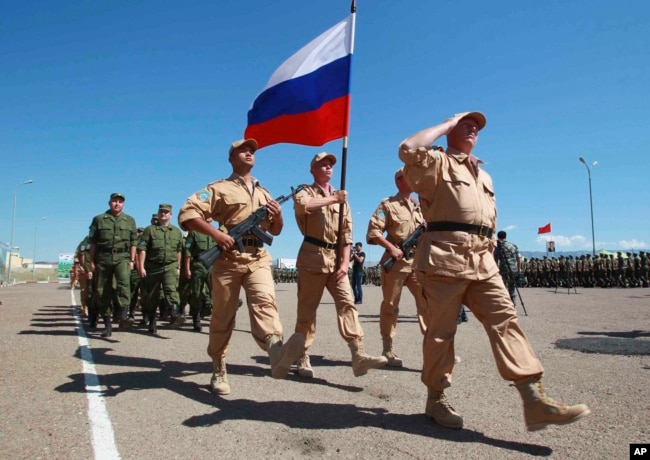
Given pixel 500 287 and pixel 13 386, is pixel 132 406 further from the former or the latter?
pixel 500 287

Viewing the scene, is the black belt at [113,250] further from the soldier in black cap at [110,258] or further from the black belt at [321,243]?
the black belt at [321,243]

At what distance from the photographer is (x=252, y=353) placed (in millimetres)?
6238

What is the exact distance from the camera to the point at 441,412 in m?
3.18

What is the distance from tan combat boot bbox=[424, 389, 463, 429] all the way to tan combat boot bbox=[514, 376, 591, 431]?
17.7 inches

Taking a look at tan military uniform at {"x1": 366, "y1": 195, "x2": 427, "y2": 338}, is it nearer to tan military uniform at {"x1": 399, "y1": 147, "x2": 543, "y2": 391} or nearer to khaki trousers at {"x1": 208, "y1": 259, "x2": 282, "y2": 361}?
khaki trousers at {"x1": 208, "y1": 259, "x2": 282, "y2": 361}

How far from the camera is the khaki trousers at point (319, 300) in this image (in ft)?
15.1

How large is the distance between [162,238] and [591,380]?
674 cm

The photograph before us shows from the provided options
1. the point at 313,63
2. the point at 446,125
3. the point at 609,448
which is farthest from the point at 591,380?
the point at 313,63

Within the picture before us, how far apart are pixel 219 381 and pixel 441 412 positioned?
196 cm

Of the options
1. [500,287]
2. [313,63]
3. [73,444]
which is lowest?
[73,444]

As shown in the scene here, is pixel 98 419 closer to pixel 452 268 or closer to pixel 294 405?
pixel 294 405

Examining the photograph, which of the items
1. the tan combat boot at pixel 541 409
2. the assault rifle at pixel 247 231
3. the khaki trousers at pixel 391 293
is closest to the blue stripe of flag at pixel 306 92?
the assault rifle at pixel 247 231

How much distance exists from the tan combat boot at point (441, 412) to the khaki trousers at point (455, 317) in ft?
0.22

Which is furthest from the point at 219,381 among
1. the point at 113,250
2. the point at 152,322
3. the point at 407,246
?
the point at 113,250
